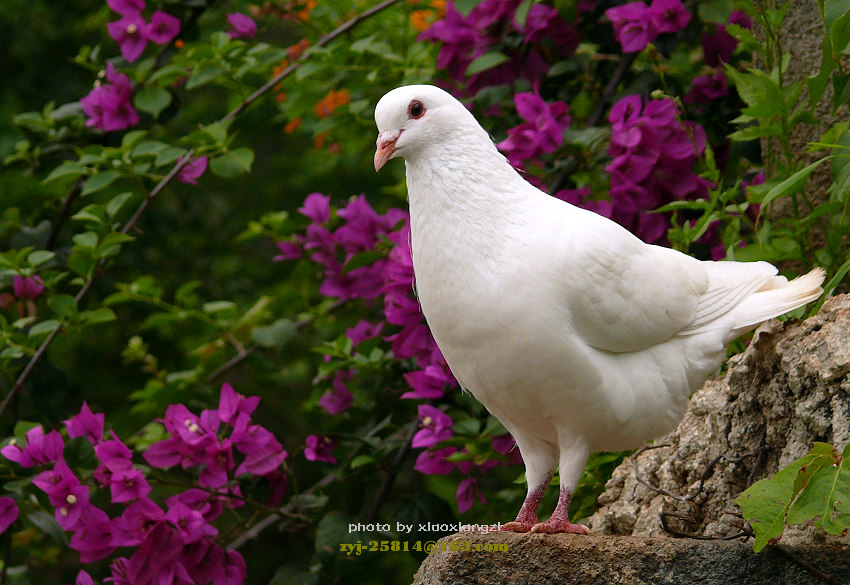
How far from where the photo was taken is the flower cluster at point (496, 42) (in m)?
3.79

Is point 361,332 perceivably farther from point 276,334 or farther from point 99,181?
point 99,181

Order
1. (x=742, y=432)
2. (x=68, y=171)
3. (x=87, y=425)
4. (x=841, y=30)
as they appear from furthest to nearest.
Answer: (x=68, y=171), (x=87, y=425), (x=742, y=432), (x=841, y=30)

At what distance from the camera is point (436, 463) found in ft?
11.0

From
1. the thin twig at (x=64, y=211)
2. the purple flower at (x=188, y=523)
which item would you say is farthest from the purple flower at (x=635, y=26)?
the thin twig at (x=64, y=211)

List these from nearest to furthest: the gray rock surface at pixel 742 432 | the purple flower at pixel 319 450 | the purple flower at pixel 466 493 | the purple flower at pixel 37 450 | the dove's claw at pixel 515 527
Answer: the gray rock surface at pixel 742 432 < the dove's claw at pixel 515 527 < the purple flower at pixel 37 450 < the purple flower at pixel 466 493 < the purple flower at pixel 319 450

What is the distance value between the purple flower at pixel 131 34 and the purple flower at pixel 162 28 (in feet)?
0.09

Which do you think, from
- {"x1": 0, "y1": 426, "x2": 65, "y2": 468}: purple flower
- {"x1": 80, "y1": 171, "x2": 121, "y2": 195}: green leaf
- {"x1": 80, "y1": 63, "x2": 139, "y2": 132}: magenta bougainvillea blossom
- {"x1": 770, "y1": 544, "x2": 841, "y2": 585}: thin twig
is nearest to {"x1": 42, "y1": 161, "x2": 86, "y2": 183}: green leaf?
{"x1": 80, "y1": 171, "x2": 121, "y2": 195}: green leaf

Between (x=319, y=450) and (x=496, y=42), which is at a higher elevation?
(x=496, y=42)

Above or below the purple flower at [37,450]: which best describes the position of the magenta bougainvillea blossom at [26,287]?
above

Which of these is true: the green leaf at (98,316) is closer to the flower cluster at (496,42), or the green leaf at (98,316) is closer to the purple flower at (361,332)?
the purple flower at (361,332)

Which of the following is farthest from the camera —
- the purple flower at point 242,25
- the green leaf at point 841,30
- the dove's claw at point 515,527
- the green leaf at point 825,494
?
the purple flower at point 242,25

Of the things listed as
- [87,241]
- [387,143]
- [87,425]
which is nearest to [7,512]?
[87,425]

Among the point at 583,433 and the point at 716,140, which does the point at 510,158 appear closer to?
the point at 716,140

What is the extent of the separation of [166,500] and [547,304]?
153 centimetres
